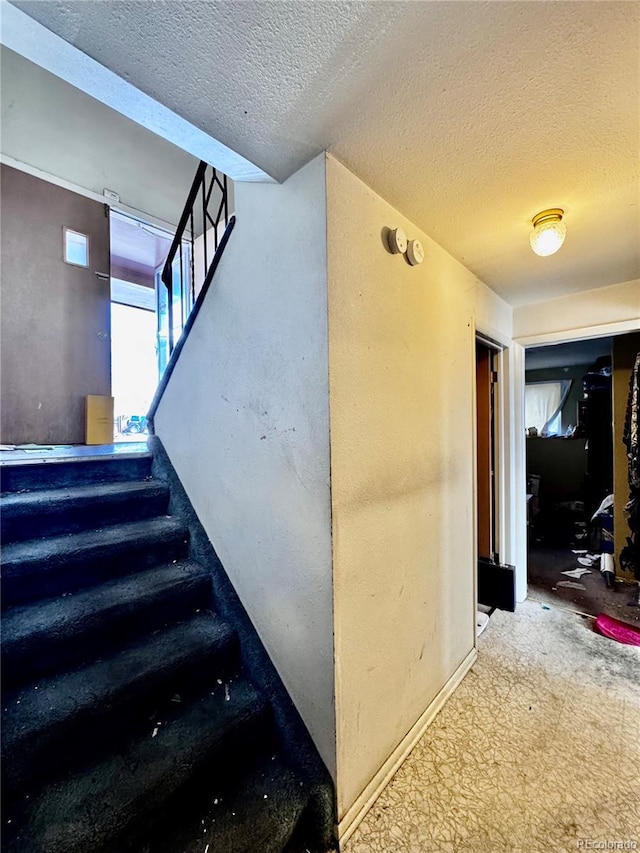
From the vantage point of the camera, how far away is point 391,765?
4.86 ft

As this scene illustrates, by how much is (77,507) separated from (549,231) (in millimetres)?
2615

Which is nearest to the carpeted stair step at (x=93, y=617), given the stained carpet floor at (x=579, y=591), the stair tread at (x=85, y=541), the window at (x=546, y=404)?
the stair tread at (x=85, y=541)

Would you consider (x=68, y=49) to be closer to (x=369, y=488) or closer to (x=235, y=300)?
(x=235, y=300)

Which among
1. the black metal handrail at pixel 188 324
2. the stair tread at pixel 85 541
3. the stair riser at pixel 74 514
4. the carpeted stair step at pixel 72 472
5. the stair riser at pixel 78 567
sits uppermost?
the black metal handrail at pixel 188 324

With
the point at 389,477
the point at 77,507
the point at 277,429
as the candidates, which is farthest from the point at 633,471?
the point at 77,507

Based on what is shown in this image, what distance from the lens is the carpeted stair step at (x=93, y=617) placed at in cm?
126

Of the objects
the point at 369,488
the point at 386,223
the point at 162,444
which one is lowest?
the point at 369,488

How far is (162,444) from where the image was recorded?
2.28m

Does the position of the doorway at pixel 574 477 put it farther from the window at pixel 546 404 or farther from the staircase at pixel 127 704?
the staircase at pixel 127 704

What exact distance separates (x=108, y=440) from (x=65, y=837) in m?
2.88

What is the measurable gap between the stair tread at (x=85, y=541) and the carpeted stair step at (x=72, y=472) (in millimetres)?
354

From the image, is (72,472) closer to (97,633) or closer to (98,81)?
(97,633)

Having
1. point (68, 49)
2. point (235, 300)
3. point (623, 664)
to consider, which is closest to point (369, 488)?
point (235, 300)

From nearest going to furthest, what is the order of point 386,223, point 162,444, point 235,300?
1. point 386,223
2. point 235,300
3. point 162,444
